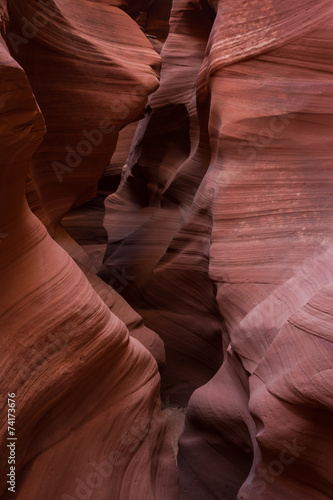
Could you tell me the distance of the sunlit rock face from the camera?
2.18 metres

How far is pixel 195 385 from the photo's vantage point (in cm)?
473

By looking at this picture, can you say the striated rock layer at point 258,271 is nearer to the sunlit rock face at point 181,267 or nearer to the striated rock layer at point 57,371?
the sunlit rock face at point 181,267

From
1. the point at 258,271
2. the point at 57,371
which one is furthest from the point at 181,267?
the point at 57,371

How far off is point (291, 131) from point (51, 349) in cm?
235

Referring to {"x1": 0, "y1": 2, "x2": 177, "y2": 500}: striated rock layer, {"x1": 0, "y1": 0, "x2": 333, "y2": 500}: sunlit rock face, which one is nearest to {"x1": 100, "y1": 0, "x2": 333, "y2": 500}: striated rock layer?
{"x1": 0, "y1": 0, "x2": 333, "y2": 500}: sunlit rock face

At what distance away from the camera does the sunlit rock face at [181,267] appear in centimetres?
218

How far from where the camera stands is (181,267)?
448 centimetres

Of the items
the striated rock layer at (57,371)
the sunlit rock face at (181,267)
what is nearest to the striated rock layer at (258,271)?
the sunlit rock face at (181,267)

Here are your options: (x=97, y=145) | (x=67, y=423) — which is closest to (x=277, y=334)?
(x=67, y=423)

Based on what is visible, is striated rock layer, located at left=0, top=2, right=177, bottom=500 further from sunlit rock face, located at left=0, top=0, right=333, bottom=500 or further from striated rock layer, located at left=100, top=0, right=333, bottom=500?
striated rock layer, located at left=100, top=0, right=333, bottom=500

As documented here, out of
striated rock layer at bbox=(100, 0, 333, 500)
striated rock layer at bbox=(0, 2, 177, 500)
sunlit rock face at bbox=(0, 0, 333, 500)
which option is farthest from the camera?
striated rock layer at bbox=(100, 0, 333, 500)

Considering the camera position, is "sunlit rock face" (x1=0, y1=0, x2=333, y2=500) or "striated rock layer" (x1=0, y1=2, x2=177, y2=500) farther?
"sunlit rock face" (x1=0, y1=0, x2=333, y2=500)

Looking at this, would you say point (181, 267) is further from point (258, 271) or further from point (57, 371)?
point (57, 371)

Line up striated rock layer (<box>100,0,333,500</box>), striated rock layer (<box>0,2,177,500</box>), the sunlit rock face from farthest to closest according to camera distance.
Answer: striated rock layer (<box>100,0,333,500</box>)
the sunlit rock face
striated rock layer (<box>0,2,177,500</box>)
